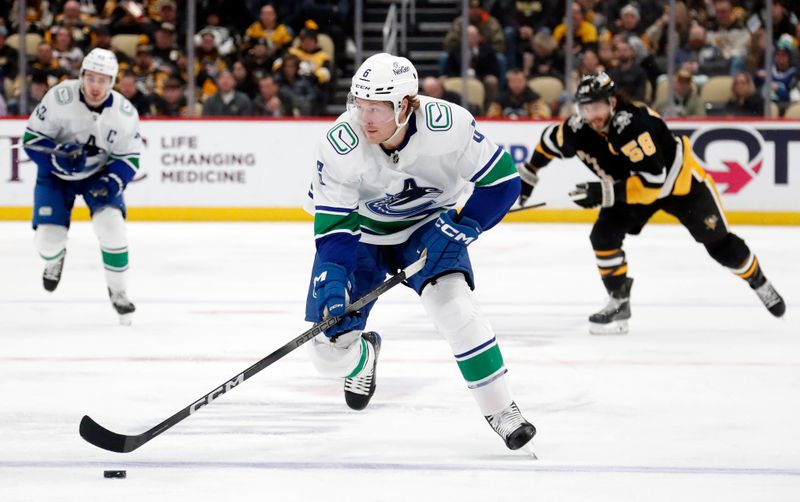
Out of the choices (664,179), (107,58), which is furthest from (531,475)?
(107,58)

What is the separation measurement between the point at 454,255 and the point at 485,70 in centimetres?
710

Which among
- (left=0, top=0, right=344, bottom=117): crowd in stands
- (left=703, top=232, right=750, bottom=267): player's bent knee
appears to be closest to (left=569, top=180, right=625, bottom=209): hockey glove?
(left=703, top=232, right=750, bottom=267): player's bent knee

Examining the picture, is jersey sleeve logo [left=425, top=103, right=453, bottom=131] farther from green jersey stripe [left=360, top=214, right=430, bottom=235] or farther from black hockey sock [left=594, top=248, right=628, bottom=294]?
black hockey sock [left=594, top=248, right=628, bottom=294]

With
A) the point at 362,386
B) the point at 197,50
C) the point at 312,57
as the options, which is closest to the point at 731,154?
the point at 312,57

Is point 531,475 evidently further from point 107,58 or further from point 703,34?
point 703,34

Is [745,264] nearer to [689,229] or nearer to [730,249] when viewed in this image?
[730,249]

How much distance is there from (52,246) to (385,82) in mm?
3188

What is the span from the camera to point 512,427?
3.41 metres

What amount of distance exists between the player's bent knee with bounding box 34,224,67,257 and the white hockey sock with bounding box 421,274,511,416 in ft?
9.83

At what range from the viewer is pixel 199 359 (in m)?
4.99

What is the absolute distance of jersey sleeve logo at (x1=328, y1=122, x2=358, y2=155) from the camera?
337cm

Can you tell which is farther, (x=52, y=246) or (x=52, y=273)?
(x=52, y=273)

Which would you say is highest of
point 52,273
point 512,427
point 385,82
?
point 385,82

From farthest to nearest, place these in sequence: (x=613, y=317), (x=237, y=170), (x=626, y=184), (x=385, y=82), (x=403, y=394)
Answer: (x=237, y=170), (x=613, y=317), (x=626, y=184), (x=403, y=394), (x=385, y=82)
